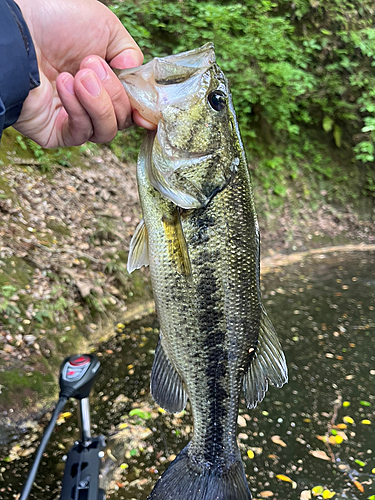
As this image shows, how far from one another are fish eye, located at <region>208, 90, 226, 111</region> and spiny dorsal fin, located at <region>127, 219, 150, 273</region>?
0.63 metres

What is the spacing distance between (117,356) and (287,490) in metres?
2.06

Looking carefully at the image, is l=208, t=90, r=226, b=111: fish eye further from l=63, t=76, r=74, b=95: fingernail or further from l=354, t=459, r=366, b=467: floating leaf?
l=354, t=459, r=366, b=467: floating leaf

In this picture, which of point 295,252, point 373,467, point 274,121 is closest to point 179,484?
point 373,467

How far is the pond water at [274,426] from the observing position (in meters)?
2.95

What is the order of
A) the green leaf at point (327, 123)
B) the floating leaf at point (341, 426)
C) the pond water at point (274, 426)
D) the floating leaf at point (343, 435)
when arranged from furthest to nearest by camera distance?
the green leaf at point (327, 123), the floating leaf at point (341, 426), the floating leaf at point (343, 435), the pond water at point (274, 426)

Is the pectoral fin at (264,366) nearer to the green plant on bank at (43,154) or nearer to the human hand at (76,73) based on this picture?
the human hand at (76,73)

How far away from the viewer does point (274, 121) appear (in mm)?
8883

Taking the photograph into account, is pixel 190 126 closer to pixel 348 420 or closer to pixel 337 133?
pixel 348 420

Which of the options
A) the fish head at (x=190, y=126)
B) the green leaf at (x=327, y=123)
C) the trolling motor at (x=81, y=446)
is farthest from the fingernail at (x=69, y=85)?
the green leaf at (x=327, y=123)

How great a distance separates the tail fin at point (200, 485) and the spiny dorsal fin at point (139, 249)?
1.03m

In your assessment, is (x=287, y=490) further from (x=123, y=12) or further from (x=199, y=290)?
(x=123, y=12)

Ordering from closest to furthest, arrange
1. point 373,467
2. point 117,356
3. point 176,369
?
point 176,369 < point 373,467 < point 117,356

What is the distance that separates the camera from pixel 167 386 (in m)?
1.93

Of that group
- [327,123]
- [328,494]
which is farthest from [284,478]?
[327,123]
